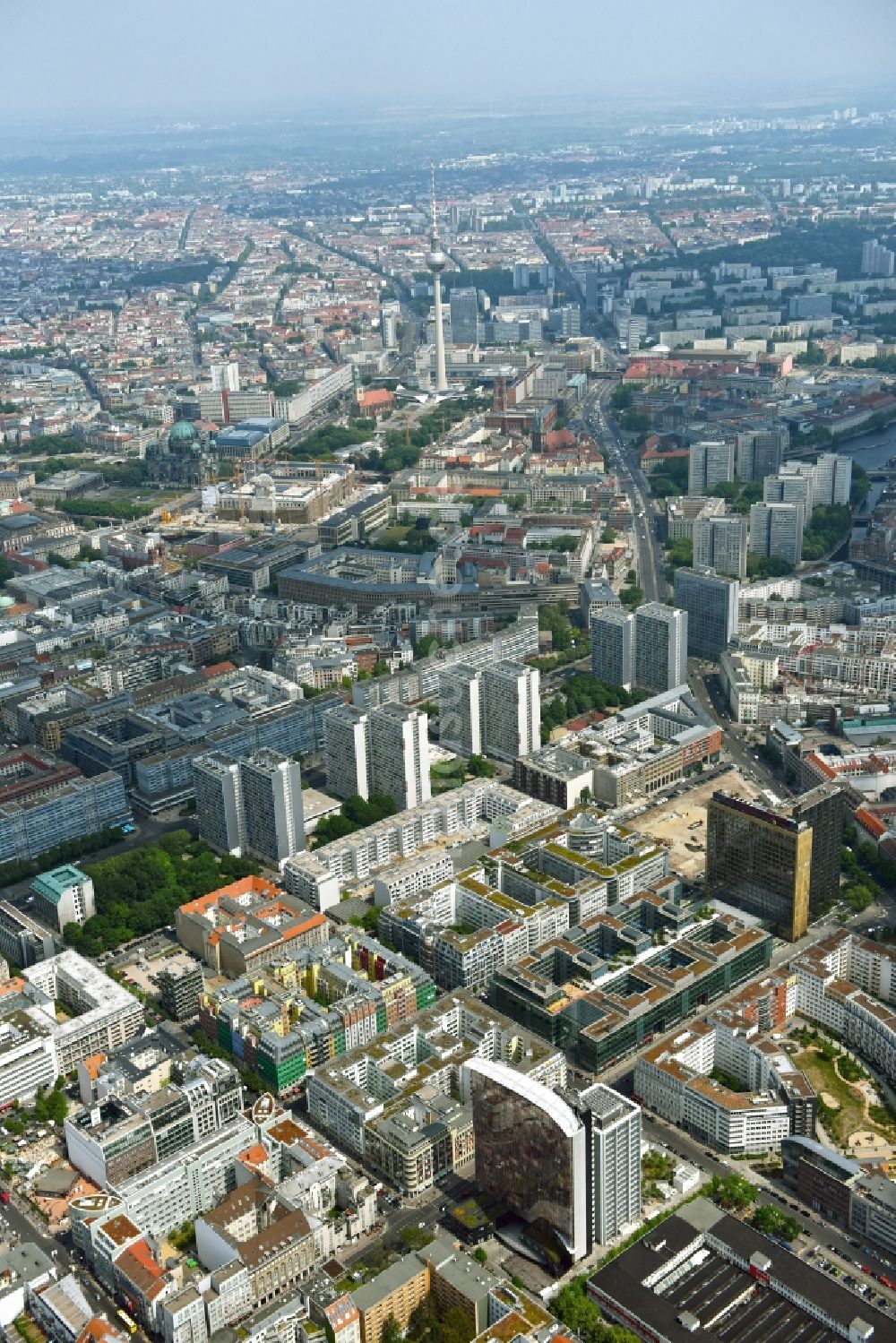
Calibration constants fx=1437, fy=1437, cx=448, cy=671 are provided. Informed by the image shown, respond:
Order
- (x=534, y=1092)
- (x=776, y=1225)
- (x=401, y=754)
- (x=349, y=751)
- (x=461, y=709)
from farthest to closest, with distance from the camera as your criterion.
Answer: (x=461, y=709) → (x=349, y=751) → (x=401, y=754) → (x=776, y=1225) → (x=534, y=1092)

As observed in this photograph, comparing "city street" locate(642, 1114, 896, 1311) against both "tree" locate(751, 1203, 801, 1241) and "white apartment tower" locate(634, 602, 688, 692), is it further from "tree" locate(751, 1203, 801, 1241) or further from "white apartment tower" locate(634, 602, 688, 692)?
"white apartment tower" locate(634, 602, 688, 692)

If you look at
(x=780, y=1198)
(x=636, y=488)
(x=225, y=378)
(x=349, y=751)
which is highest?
(x=225, y=378)

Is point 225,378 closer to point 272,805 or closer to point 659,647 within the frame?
point 659,647

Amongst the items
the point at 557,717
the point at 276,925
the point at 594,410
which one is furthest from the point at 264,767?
the point at 594,410

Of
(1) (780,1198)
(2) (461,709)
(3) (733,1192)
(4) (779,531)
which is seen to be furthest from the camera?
(4) (779,531)

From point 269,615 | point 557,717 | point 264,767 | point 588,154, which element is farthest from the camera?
point 588,154

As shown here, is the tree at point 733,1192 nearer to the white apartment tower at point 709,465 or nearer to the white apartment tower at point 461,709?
the white apartment tower at point 461,709

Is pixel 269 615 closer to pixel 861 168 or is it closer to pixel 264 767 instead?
pixel 264 767

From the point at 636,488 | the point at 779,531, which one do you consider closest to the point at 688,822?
the point at 779,531
